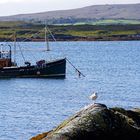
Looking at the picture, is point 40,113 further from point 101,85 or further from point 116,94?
point 101,85

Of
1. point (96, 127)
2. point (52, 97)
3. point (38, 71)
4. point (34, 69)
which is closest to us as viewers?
point (96, 127)

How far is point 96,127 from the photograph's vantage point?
14.1 meters

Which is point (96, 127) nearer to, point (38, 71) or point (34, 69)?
point (34, 69)

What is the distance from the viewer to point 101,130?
1416 centimetres

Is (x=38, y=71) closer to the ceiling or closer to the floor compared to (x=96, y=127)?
closer to the floor

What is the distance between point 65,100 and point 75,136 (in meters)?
33.9

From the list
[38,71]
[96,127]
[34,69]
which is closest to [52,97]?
[34,69]

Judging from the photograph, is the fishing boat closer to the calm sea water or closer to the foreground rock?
the calm sea water

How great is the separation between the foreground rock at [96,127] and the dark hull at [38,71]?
53.8 meters

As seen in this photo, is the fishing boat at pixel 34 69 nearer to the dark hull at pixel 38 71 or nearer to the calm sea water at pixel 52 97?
the dark hull at pixel 38 71

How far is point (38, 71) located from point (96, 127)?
56.4 m

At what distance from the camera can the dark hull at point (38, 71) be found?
2692 inches

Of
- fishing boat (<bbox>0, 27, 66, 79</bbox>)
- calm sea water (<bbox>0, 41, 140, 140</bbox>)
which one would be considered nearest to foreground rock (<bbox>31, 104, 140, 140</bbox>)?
calm sea water (<bbox>0, 41, 140, 140</bbox>)

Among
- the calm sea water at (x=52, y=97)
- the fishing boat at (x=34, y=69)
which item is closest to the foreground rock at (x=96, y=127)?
the calm sea water at (x=52, y=97)
